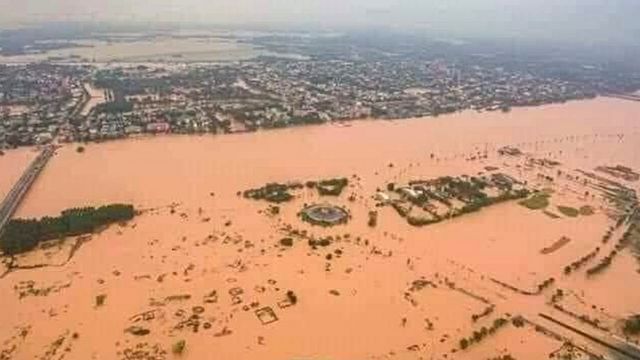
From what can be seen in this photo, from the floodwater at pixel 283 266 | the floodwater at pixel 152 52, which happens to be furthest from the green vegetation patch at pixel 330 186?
the floodwater at pixel 152 52

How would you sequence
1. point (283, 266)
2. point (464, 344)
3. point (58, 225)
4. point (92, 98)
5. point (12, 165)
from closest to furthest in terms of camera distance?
point (464, 344), point (283, 266), point (58, 225), point (12, 165), point (92, 98)

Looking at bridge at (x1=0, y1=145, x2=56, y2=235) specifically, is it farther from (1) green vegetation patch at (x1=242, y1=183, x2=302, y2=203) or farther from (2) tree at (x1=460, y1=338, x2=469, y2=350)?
(2) tree at (x1=460, y1=338, x2=469, y2=350)

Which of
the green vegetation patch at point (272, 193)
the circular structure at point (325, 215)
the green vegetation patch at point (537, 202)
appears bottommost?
the green vegetation patch at point (537, 202)

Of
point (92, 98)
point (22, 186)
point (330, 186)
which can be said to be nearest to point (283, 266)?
point (330, 186)

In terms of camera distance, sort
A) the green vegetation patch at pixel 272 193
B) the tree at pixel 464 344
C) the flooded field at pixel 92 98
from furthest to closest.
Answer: the flooded field at pixel 92 98
the green vegetation patch at pixel 272 193
the tree at pixel 464 344

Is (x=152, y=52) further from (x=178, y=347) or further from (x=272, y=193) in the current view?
(x=178, y=347)

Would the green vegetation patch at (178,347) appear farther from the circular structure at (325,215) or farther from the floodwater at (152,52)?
the floodwater at (152,52)
